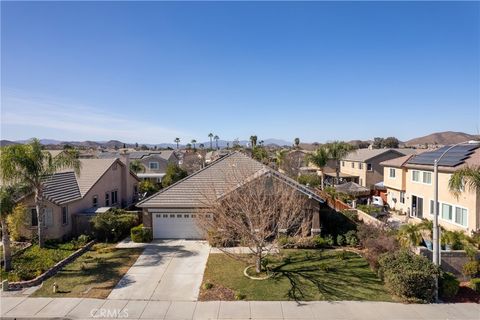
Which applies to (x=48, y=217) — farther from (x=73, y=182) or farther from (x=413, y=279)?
(x=413, y=279)

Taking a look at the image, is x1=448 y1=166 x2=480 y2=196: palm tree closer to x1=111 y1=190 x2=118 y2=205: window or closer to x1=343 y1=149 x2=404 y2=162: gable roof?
x1=343 y1=149 x2=404 y2=162: gable roof

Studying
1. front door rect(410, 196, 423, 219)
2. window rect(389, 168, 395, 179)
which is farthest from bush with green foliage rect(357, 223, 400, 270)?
window rect(389, 168, 395, 179)

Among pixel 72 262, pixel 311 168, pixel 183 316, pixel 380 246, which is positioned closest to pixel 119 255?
pixel 72 262

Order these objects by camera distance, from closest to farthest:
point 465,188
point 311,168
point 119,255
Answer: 1. point 119,255
2. point 465,188
3. point 311,168

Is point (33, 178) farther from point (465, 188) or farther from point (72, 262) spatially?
point (465, 188)

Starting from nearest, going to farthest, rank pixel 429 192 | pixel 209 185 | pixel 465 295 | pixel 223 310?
pixel 223 310, pixel 465 295, pixel 209 185, pixel 429 192

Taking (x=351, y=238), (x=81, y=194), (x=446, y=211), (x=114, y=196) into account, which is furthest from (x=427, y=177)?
(x=81, y=194)
